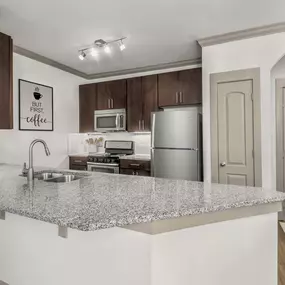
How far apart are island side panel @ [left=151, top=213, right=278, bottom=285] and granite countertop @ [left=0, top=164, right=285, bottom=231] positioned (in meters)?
0.13

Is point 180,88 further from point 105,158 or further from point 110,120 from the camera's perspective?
point 105,158

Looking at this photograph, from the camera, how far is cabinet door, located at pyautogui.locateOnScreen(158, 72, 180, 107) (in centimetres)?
403

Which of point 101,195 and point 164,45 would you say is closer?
point 101,195

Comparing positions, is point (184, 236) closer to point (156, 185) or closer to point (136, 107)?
point (156, 185)

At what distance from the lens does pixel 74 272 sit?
1346 millimetres

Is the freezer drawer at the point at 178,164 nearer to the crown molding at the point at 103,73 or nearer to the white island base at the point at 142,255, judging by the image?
the crown molding at the point at 103,73

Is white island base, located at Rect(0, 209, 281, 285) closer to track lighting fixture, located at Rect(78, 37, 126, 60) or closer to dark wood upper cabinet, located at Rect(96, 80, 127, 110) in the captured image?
track lighting fixture, located at Rect(78, 37, 126, 60)

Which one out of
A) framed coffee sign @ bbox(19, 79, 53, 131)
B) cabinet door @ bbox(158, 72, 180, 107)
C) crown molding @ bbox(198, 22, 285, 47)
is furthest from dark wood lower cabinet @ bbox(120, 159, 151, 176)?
crown molding @ bbox(198, 22, 285, 47)

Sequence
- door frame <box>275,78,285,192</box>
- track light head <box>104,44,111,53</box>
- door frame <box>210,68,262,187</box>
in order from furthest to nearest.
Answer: door frame <box>275,78,285,192</box> < track light head <box>104,44,111,53</box> < door frame <box>210,68,262,187</box>

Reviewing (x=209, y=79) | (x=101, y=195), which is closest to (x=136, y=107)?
(x=209, y=79)

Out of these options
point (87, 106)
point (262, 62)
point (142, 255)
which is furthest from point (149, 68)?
point (142, 255)

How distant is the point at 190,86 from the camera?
3.91 metres

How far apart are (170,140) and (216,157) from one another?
635 millimetres

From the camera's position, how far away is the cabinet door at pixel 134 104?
4309 mm
